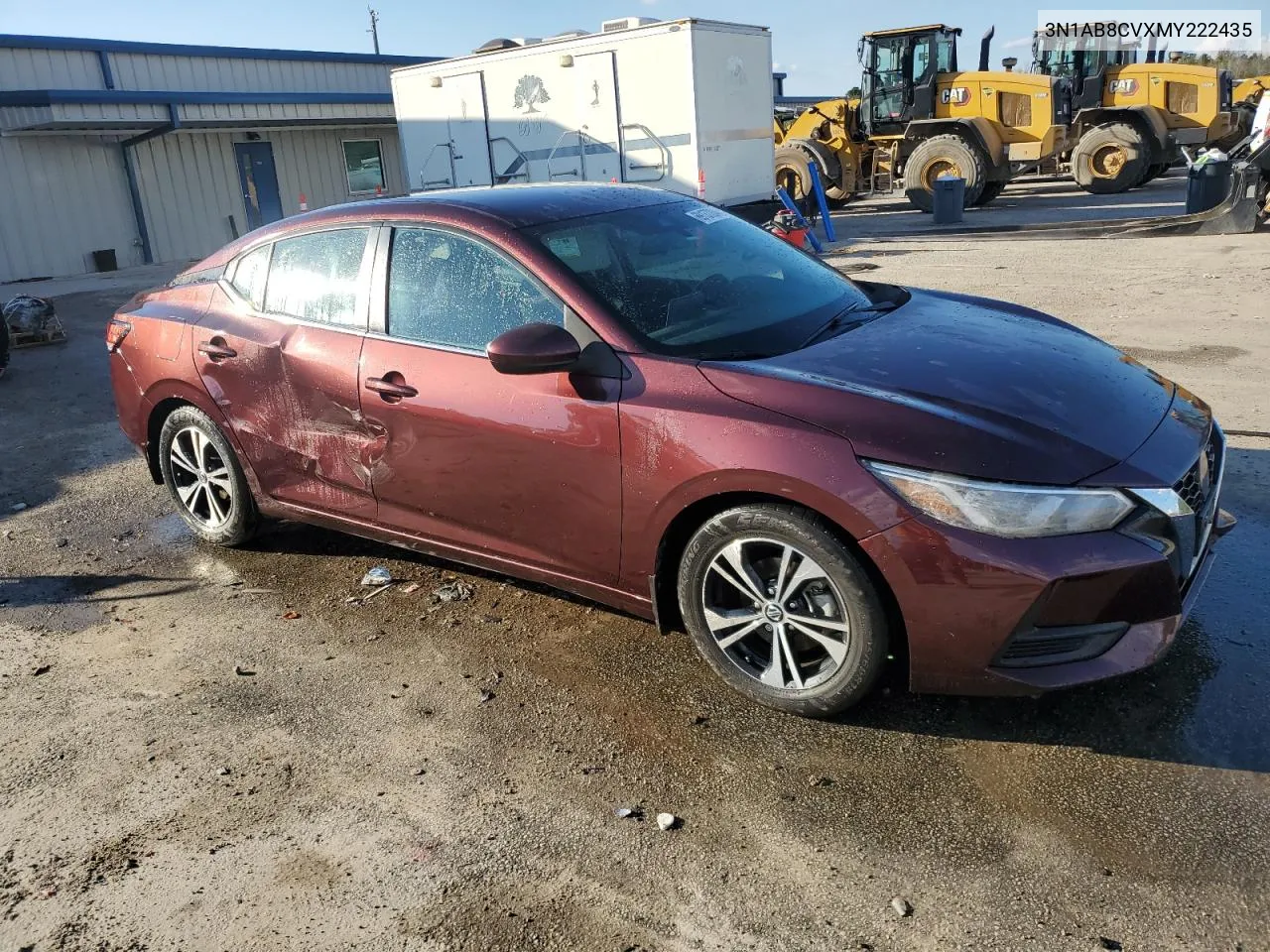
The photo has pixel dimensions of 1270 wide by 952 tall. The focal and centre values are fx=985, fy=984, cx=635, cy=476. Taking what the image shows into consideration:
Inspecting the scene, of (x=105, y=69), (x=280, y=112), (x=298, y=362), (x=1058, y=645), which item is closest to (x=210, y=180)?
(x=280, y=112)

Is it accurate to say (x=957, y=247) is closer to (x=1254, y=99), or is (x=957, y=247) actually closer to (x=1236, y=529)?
(x=1236, y=529)

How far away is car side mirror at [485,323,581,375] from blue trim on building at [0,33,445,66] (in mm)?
19580

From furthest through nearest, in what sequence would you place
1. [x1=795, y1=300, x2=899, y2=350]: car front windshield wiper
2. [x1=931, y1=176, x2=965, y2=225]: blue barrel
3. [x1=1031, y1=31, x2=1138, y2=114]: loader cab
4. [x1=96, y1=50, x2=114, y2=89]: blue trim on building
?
1. [x1=1031, y1=31, x2=1138, y2=114]: loader cab
2. [x1=96, y1=50, x2=114, y2=89]: blue trim on building
3. [x1=931, y1=176, x2=965, y2=225]: blue barrel
4. [x1=795, y1=300, x2=899, y2=350]: car front windshield wiper

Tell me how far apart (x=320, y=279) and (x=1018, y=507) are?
2.97 meters

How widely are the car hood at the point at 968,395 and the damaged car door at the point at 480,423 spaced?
1.76 ft

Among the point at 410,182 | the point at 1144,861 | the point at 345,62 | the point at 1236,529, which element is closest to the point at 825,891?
the point at 1144,861

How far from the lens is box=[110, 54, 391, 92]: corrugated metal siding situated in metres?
20.4

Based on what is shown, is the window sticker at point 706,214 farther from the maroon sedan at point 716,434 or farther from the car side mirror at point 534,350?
the car side mirror at point 534,350

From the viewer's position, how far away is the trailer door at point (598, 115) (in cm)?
1448

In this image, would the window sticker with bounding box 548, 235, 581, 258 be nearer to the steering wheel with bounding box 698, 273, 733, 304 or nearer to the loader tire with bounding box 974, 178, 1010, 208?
the steering wheel with bounding box 698, 273, 733, 304

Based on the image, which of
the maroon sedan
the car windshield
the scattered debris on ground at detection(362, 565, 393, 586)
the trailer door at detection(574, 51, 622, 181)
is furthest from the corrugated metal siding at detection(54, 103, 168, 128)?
the car windshield

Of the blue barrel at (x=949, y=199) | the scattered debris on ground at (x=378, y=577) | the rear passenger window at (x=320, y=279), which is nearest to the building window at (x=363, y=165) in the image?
the blue barrel at (x=949, y=199)

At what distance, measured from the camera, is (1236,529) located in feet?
13.8

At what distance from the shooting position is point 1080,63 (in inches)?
816
